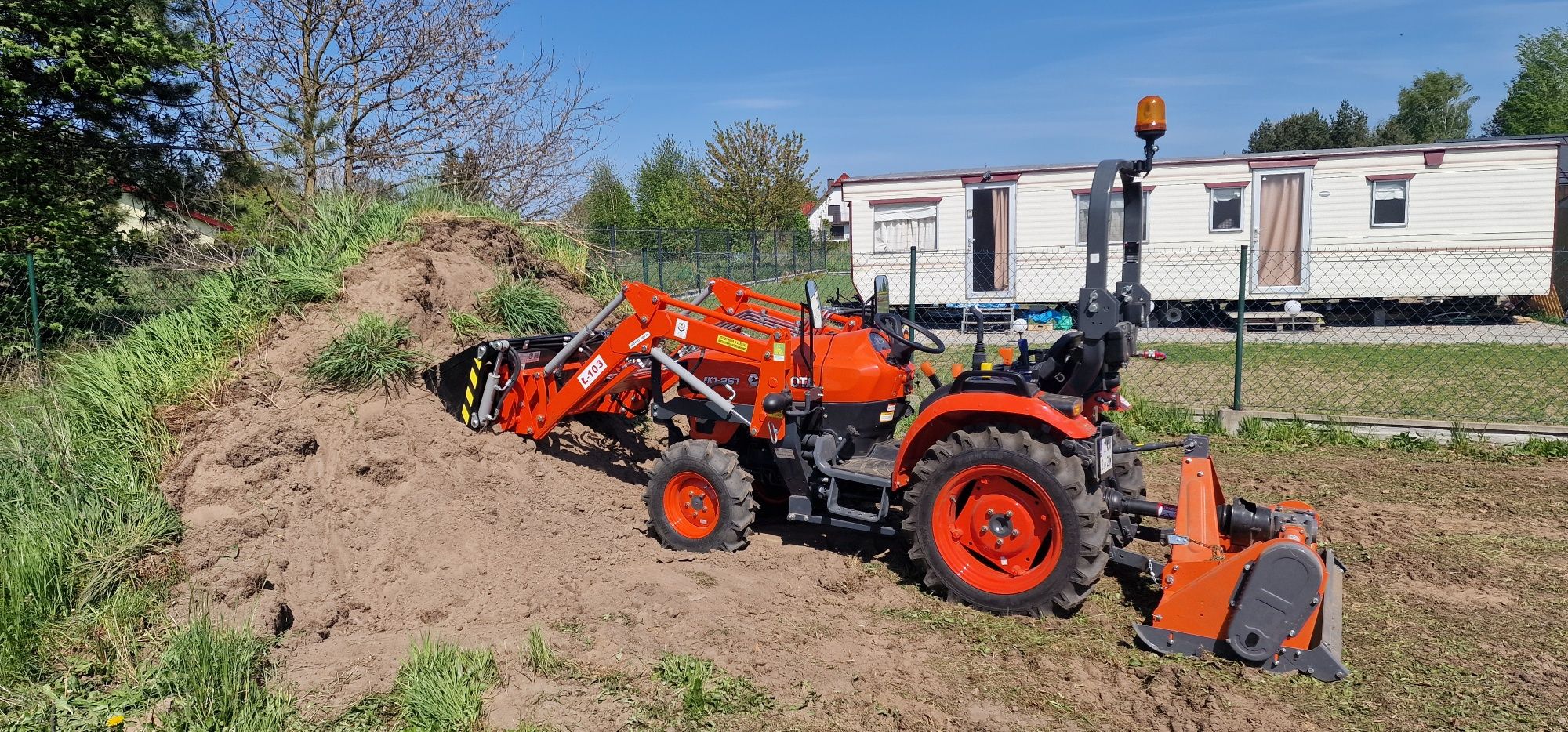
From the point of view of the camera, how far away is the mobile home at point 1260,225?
1642 centimetres

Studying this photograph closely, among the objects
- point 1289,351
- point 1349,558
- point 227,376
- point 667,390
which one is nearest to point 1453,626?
point 1349,558

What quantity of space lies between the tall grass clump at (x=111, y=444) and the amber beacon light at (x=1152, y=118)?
15.7 feet

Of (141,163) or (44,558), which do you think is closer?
(44,558)

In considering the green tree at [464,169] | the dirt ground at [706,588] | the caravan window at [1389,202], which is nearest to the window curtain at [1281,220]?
Answer: the caravan window at [1389,202]

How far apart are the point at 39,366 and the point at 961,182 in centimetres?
1442

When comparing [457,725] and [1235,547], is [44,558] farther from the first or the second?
[1235,547]

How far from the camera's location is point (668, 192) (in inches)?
1437

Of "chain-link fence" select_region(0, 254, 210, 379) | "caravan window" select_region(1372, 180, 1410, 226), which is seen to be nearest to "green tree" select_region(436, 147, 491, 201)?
"chain-link fence" select_region(0, 254, 210, 379)

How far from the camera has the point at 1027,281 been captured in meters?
17.9

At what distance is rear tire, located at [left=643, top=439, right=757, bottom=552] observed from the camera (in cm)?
571

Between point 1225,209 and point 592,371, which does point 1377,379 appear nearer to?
point 1225,209

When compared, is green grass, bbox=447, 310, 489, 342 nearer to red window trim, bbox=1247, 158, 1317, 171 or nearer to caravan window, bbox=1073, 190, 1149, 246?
caravan window, bbox=1073, 190, 1149, 246

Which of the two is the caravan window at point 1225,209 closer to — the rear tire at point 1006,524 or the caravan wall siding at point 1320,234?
the caravan wall siding at point 1320,234

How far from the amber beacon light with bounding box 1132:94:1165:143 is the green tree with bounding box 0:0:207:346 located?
9.24m
